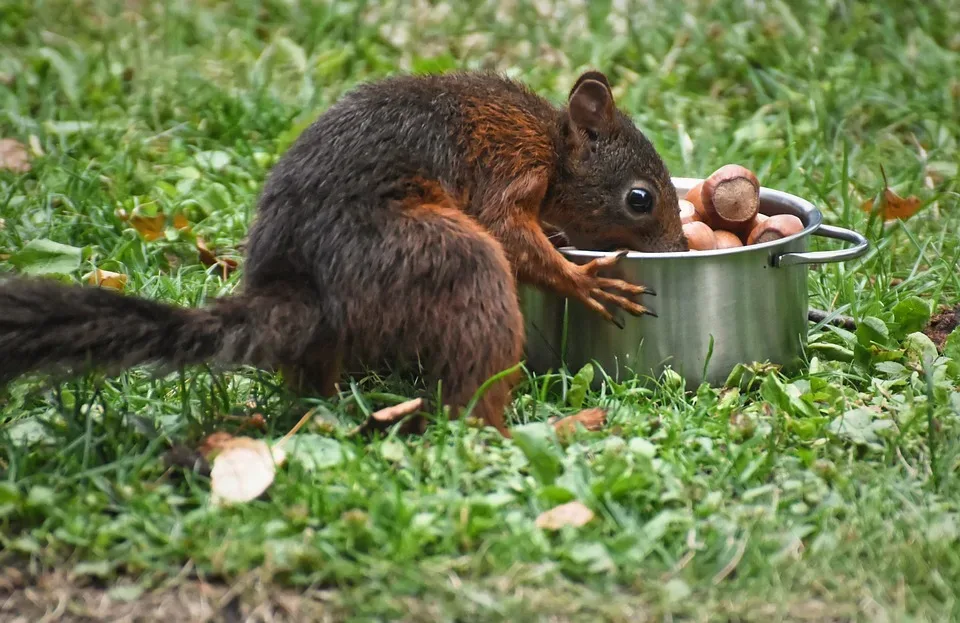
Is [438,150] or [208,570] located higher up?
[438,150]

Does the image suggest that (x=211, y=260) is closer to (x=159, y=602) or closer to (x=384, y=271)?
(x=384, y=271)

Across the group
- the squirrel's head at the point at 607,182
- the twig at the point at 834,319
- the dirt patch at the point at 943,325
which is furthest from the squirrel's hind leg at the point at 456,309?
the dirt patch at the point at 943,325

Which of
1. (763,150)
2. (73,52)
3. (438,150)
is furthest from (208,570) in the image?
(73,52)

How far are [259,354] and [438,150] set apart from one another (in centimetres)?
86

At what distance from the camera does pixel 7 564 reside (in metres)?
2.77

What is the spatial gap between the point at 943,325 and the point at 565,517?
206 cm

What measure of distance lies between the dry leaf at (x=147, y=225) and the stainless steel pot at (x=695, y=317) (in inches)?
70.5

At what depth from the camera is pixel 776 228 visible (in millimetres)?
3865

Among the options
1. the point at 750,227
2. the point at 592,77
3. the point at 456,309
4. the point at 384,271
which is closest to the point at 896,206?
the point at 750,227

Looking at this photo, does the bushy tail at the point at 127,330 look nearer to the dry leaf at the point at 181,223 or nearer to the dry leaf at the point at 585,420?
the dry leaf at the point at 585,420

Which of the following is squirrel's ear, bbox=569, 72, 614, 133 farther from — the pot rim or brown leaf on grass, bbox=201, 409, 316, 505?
brown leaf on grass, bbox=201, 409, 316, 505

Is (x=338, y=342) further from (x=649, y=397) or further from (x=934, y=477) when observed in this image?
(x=934, y=477)

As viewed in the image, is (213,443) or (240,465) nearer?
(240,465)

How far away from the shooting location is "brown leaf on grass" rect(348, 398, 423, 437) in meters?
3.25
